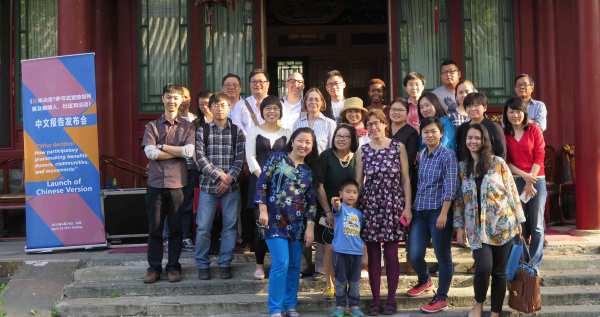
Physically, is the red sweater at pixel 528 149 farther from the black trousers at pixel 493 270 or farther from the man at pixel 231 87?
the man at pixel 231 87

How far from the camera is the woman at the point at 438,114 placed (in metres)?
6.42

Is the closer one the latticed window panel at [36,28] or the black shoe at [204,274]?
the black shoe at [204,274]

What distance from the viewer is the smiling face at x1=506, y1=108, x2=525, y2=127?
6.27 m

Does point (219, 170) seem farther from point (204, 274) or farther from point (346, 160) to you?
point (346, 160)

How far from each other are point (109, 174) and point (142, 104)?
1.07 metres

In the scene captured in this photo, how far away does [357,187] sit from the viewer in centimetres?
607

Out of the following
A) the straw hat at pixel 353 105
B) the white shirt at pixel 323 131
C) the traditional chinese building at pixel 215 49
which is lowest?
the white shirt at pixel 323 131

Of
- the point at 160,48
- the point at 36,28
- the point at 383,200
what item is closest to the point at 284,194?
the point at 383,200

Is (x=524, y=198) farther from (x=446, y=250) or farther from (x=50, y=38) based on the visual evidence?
(x=50, y=38)

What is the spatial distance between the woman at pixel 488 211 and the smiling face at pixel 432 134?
0.97ft

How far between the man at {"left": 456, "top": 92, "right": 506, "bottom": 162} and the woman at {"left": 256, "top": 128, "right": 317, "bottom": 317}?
50.3 inches

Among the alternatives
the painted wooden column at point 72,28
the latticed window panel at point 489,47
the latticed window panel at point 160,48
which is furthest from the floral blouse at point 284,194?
the latticed window panel at point 489,47

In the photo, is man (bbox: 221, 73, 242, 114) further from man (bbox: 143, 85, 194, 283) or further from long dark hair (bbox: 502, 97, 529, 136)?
long dark hair (bbox: 502, 97, 529, 136)

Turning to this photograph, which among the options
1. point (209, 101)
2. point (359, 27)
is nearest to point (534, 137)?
point (209, 101)
